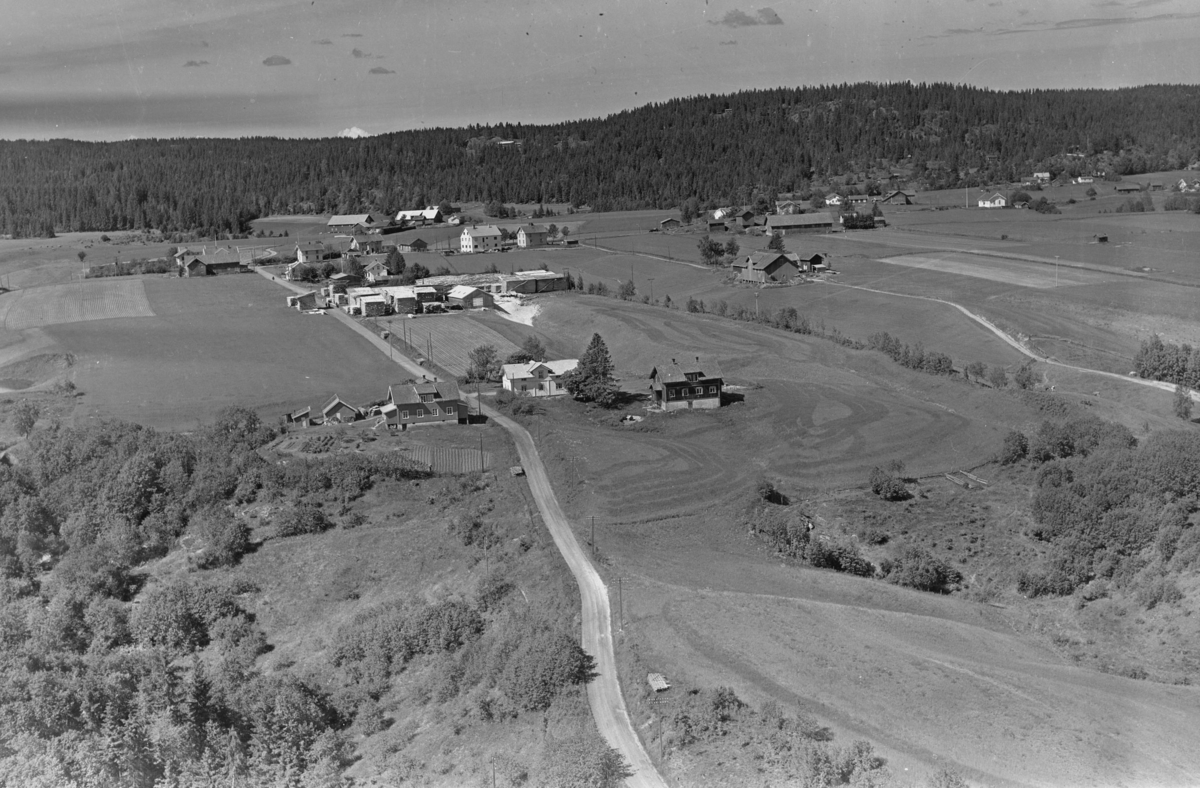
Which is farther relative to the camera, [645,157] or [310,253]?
[645,157]

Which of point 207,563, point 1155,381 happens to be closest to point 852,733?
point 207,563

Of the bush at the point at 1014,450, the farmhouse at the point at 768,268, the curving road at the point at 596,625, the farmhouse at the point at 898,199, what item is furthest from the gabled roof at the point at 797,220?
the bush at the point at 1014,450

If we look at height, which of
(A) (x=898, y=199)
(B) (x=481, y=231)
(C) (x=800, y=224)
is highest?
(A) (x=898, y=199)

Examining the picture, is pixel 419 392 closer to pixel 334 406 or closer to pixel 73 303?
pixel 334 406

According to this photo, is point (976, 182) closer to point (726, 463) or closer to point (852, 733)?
point (726, 463)

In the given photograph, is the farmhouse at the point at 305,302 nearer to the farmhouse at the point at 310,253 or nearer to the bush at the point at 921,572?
the farmhouse at the point at 310,253

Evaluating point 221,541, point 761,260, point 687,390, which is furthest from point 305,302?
point 221,541

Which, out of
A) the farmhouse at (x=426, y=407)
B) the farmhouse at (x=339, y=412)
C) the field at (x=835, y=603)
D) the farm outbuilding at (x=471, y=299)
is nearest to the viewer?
the field at (x=835, y=603)
